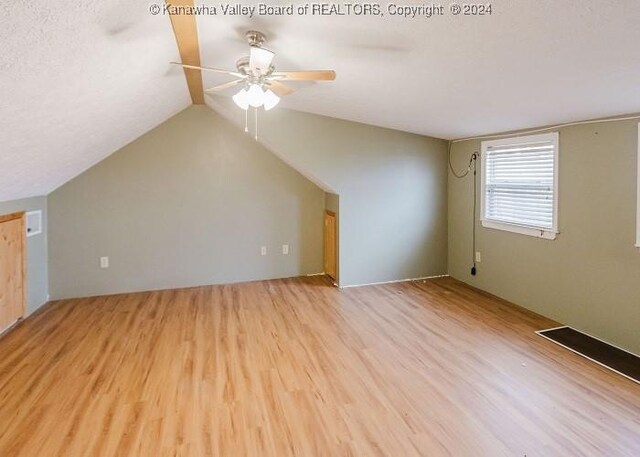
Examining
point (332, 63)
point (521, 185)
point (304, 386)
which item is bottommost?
point (304, 386)

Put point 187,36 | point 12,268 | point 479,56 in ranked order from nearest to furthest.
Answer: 1. point 479,56
2. point 187,36
3. point 12,268

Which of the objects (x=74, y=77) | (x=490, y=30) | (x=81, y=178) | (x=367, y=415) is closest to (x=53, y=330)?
(x=81, y=178)

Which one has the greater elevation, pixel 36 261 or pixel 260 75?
pixel 260 75

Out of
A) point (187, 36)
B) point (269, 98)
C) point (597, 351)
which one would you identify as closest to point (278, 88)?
point (269, 98)

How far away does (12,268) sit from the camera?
3.51m

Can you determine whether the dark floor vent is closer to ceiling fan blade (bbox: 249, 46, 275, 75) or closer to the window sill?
the window sill

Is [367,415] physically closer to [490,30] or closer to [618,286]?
[490,30]

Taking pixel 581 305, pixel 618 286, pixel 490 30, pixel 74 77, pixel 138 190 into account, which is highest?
pixel 490 30

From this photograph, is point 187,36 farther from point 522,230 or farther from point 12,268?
point 522,230

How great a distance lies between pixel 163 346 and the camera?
3174 millimetres

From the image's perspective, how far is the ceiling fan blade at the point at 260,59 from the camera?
2.12 m

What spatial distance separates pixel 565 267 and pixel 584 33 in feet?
8.16

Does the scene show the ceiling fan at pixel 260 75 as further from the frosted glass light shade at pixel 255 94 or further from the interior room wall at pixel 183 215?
the interior room wall at pixel 183 215

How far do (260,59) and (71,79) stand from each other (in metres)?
1.05
